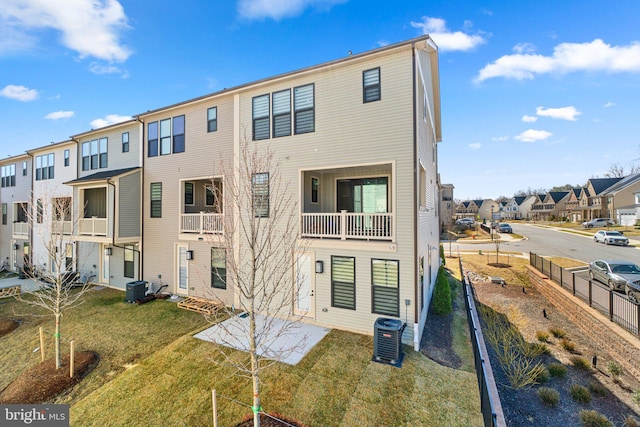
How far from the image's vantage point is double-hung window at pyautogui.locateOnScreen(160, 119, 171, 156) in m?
13.4

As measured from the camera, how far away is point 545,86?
1417 cm

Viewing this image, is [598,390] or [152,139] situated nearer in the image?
[598,390]

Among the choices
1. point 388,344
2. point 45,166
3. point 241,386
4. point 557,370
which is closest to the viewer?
point 241,386

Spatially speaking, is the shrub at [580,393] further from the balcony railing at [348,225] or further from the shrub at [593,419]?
the balcony railing at [348,225]

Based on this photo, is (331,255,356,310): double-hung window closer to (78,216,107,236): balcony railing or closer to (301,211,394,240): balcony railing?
(301,211,394,240): balcony railing

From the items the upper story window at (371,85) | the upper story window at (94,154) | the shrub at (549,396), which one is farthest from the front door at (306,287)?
the upper story window at (94,154)

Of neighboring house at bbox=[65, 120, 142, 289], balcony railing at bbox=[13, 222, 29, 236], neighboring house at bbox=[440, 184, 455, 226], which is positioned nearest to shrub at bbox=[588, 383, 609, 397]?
neighboring house at bbox=[65, 120, 142, 289]

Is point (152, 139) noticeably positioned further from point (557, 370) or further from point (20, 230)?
point (557, 370)

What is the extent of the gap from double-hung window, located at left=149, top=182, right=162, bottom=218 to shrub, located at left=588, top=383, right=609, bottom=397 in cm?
1778

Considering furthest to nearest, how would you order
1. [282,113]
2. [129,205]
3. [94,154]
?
[94,154]
[129,205]
[282,113]

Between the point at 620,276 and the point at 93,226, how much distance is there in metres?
26.3

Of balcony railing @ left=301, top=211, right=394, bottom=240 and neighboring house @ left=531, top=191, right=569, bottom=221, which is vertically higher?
neighboring house @ left=531, top=191, right=569, bottom=221

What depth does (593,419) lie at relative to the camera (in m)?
6.39

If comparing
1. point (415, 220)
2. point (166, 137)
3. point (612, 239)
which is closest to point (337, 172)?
point (415, 220)
